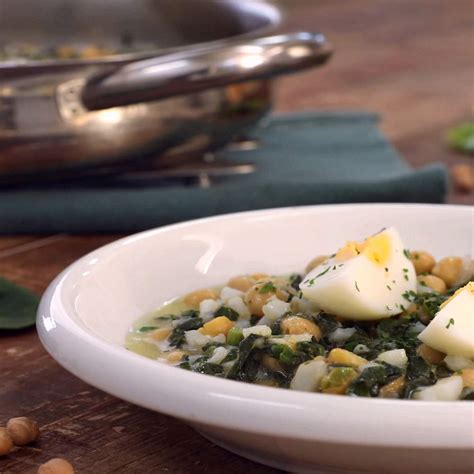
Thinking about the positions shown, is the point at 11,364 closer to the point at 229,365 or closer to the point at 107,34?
the point at 229,365

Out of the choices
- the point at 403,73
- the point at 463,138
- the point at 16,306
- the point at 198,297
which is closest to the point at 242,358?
the point at 198,297

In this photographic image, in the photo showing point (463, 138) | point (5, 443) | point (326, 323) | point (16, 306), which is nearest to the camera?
point (5, 443)

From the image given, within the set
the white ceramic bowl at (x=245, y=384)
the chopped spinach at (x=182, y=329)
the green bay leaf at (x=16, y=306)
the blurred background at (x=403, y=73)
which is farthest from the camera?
the blurred background at (x=403, y=73)

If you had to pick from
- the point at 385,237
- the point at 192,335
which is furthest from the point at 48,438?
the point at 385,237

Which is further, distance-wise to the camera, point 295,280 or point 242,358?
point 295,280

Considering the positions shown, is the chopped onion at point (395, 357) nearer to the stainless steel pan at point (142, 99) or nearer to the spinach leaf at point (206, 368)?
the spinach leaf at point (206, 368)

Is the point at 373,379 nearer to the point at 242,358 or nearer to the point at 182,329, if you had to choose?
the point at 242,358

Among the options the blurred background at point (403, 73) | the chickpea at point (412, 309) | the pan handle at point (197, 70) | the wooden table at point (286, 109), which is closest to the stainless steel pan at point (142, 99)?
the pan handle at point (197, 70)
